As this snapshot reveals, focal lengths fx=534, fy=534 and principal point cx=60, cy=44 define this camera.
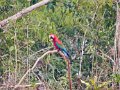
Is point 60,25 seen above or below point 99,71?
above

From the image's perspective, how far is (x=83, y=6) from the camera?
895cm

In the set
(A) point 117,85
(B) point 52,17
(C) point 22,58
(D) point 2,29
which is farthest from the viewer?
(B) point 52,17

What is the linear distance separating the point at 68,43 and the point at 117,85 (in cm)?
192

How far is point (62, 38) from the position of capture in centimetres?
918

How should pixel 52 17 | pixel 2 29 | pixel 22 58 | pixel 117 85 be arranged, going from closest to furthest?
1. pixel 117 85
2. pixel 22 58
3. pixel 2 29
4. pixel 52 17

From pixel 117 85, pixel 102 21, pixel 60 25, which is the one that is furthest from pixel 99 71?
pixel 60 25

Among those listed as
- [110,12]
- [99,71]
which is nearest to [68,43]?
[110,12]

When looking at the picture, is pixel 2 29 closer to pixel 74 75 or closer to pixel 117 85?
pixel 74 75

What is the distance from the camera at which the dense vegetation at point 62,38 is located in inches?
311

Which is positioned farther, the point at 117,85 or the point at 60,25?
the point at 60,25

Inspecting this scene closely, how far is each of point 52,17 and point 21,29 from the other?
3.30 feet

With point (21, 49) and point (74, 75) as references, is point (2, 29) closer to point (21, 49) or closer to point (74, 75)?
point (21, 49)

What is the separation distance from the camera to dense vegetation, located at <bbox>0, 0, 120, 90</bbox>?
7.89 metres

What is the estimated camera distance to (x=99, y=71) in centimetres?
781
